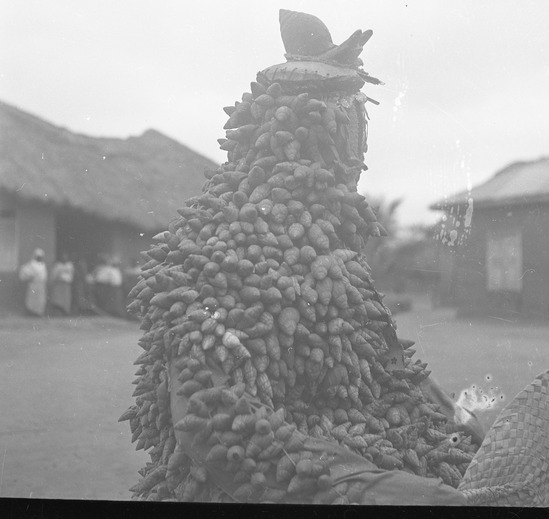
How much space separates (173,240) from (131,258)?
0.45m

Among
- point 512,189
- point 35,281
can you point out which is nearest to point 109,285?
point 35,281

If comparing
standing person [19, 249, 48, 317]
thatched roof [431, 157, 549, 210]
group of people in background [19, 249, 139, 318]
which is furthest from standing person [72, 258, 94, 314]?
thatched roof [431, 157, 549, 210]

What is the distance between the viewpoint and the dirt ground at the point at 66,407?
2.38m

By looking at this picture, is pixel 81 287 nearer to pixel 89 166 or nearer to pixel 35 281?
pixel 35 281

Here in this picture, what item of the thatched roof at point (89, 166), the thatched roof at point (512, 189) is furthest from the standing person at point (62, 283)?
the thatched roof at point (512, 189)

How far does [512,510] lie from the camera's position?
7.14ft

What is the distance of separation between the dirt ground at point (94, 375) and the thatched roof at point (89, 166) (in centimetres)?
Result: 44

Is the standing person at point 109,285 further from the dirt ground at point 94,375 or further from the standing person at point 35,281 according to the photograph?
the standing person at point 35,281

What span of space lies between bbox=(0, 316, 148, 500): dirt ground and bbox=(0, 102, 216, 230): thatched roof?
441mm

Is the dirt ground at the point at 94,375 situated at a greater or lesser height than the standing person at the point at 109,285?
lesser

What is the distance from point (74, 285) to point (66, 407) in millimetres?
449

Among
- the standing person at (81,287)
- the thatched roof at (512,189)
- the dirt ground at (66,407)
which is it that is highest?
A: the thatched roof at (512,189)

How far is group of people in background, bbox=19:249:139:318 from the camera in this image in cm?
241

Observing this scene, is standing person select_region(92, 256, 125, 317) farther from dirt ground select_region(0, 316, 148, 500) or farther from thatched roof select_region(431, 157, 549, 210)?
thatched roof select_region(431, 157, 549, 210)
